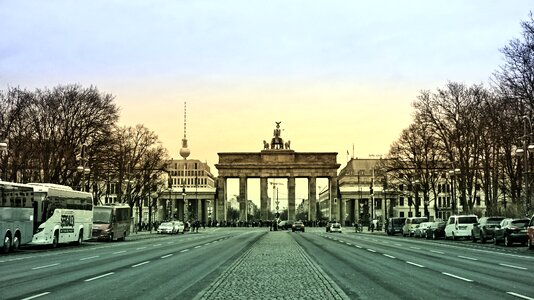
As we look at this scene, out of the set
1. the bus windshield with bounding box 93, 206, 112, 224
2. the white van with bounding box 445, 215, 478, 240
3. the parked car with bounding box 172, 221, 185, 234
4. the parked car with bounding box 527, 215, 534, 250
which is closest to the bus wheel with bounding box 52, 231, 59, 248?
the bus windshield with bounding box 93, 206, 112, 224

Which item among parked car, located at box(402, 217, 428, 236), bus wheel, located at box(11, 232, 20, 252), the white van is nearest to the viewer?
bus wheel, located at box(11, 232, 20, 252)

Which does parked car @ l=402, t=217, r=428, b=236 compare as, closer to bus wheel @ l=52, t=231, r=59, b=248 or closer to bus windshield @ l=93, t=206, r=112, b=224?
bus windshield @ l=93, t=206, r=112, b=224

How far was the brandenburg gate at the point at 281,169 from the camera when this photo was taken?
472 feet

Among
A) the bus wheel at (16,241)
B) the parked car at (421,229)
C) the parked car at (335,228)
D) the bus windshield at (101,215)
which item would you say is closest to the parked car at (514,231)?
the parked car at (421,229)

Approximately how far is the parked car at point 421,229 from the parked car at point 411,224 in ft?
3.06

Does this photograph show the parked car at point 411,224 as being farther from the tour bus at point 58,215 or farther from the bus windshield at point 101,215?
the tour bus at point 58,215

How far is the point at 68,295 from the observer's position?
1403 centimetres

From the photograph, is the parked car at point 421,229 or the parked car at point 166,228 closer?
the parked car at point 421,229

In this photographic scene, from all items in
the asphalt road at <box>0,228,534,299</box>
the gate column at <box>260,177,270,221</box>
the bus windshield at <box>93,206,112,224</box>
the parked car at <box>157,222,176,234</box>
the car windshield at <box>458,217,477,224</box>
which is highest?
the gate column at <box>260,177,270,221</box>

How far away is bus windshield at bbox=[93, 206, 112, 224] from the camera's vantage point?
52781mm

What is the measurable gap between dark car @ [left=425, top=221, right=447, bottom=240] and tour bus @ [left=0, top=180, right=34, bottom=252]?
122 feet

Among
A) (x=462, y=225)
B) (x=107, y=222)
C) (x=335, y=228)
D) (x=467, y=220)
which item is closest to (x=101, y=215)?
(x=107, y=222)

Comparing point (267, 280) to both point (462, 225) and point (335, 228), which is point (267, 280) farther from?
point (335, 228)

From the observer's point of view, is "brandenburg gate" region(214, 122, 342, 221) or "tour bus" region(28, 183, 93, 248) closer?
"tour bus" region(28, 183, 93, 248)
